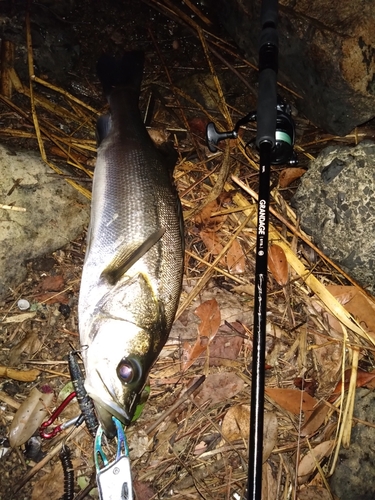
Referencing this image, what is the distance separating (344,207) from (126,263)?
1847 millimetres

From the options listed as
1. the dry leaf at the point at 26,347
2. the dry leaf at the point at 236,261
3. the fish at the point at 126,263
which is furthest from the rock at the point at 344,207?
the dry leaf at the point at 26,347

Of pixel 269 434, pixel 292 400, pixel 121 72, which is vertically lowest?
pixel 269 434

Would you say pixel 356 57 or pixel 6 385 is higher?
pixel 356 57

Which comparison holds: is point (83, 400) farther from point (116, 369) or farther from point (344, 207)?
point (344, 207)

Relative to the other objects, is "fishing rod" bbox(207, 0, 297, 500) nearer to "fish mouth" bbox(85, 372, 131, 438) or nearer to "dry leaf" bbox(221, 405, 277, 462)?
"dry leaf" bbox(221, 405, 277, 462)

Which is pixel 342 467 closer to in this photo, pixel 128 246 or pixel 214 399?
pixel 214 399

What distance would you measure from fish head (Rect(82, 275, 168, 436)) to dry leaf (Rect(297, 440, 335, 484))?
1327 millimetres

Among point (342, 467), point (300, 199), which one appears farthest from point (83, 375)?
point (300, 199)

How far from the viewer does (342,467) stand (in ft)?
9.62

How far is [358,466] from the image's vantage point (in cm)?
292

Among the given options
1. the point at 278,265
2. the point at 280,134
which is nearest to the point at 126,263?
the point at 278,265

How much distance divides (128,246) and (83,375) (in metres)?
0.91

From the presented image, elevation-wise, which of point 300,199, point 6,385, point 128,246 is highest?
point 300,199

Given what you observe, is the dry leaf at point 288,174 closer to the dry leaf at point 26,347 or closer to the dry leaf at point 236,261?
the dry leaf at point 236,261
